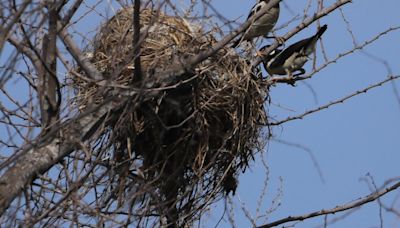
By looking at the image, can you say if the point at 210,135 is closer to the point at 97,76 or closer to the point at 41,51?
the point at 97,76

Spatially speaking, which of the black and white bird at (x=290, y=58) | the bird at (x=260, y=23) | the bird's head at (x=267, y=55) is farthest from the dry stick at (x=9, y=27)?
the black and white bird at (x=290, y=58)

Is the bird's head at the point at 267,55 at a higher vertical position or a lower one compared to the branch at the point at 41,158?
higher

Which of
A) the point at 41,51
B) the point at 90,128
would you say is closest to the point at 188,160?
the point at 90,128

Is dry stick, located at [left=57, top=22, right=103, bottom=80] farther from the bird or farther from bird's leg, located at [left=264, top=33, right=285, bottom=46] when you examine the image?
bird's leg, located at [left=264, top=33, right=285, bottom=46]

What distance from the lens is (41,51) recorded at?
3754 mm

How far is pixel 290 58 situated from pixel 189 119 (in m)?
1.36

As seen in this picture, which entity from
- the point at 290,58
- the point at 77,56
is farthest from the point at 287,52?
the point at 77,56

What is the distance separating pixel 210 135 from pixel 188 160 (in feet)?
0.69

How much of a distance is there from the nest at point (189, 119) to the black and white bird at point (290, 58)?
773 mm

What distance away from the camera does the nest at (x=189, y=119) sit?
4.68 metres

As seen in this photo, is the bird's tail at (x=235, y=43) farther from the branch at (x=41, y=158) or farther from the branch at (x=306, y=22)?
the branch at (x=41, y=158)

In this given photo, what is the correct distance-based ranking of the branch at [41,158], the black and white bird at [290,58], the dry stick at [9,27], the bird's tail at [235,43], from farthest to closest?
the black and white bird at [290,58], the bird's tail at [235,43], the branch at [41,158], the dry stick at [9,27]

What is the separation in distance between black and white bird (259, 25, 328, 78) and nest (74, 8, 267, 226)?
2.54ft

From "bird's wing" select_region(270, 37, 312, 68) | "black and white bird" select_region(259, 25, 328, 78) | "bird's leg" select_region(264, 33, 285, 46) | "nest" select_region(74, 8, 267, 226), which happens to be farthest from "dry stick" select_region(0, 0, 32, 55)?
"bird's wing" select_region(270, 37, 312, 68)
